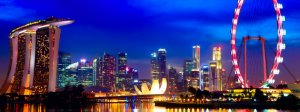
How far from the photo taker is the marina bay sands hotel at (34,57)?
114m

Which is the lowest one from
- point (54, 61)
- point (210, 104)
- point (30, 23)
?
point (210, 104)

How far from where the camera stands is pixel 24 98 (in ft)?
371

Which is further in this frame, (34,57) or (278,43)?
(34,57)

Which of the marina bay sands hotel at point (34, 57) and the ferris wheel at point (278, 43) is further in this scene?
the marina bay sands hotel at point (34, 57)

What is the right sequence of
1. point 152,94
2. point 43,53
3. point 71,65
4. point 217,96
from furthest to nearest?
1. point 71,65
2. point 152,94
3. point 43,53
4. point 217,96

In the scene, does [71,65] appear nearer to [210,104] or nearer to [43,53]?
[43,53]

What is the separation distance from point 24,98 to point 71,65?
7884 centimetres

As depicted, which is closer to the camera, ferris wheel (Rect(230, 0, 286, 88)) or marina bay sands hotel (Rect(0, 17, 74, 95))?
ferris wheel (Rect(230, 0, 286, 88))

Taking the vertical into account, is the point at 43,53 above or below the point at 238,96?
above

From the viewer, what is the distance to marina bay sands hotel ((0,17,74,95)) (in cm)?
11356

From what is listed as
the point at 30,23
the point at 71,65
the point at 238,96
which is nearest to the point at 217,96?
the point at 238,96

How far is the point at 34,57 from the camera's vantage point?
11994 centimetres

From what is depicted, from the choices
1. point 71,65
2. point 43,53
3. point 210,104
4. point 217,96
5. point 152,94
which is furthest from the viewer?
point 71,65

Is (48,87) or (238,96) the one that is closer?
(238,96)
